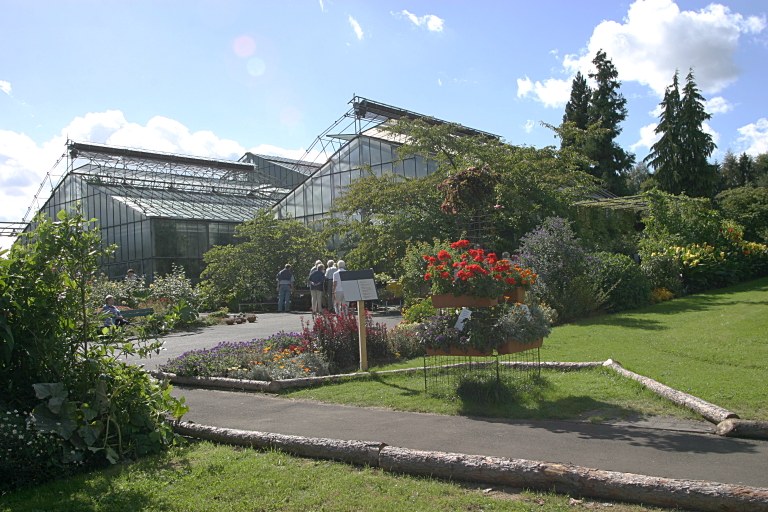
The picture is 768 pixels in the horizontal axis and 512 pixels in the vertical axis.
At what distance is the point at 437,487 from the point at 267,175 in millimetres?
42269

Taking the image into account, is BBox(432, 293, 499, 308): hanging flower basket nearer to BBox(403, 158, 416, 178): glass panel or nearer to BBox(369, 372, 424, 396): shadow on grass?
BBox(369, 372, 424, 396): shadow on grass

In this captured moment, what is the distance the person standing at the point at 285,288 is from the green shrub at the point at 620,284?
10.2 m

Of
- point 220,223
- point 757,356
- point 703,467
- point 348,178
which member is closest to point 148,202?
point 220,223

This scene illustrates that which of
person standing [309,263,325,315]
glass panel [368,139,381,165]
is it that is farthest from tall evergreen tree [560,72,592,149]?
person standing [309,263,325,315]

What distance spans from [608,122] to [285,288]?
3281 cm

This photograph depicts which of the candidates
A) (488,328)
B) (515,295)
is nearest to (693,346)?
(515,295)

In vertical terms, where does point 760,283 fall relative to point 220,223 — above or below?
below

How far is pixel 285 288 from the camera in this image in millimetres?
22047

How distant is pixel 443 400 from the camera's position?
24.7ft

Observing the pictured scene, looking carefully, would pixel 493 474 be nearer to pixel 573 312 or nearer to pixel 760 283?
pixel 573 312

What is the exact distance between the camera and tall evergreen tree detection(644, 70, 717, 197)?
133ft

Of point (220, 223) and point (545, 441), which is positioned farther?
point (220, 223)

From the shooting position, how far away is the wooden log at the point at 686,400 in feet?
19.8

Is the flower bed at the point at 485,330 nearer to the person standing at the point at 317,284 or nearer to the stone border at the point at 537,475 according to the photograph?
the stone border at the point at 537,475
